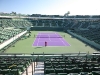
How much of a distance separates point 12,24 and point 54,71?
72192 mm

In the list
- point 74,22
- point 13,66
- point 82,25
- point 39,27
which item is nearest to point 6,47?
point 13,66

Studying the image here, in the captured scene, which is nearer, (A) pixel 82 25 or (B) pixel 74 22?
(A) pixel 82 25

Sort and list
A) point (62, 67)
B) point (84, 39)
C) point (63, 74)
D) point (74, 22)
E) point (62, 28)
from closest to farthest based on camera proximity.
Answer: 1. point (63, 74)
2. point (62, 67)
3. point (84, 39)
4. point (62, 28)
5. point (74, 22)

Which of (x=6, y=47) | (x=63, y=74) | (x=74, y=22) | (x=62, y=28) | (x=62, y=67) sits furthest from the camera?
(x=74, y=22)

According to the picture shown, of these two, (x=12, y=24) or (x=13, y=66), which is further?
(x=12, y=24)

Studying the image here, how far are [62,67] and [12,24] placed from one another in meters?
71.0

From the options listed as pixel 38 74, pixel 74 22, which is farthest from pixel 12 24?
pixel 38 74

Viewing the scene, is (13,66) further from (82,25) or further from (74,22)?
(74,22)

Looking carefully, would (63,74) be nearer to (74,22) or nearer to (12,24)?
(12,24)

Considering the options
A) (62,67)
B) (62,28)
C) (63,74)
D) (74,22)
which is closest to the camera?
(63,74)

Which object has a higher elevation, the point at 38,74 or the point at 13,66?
the point at 13,66

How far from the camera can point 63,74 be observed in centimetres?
1423

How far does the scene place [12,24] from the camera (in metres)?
83.8

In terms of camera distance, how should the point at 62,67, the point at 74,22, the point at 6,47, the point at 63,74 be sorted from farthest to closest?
the point at 74,22
the point at 6,47
the point at 62,67
the point at 63,74
